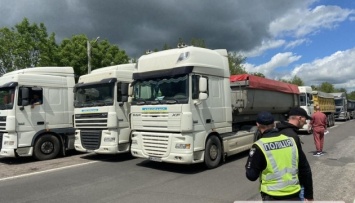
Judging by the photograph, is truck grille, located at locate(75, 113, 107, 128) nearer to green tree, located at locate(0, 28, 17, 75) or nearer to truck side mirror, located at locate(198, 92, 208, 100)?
truck side mirror, located at locate(198, 92, 208, 100)

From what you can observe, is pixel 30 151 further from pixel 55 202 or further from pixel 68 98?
pixel 55 202

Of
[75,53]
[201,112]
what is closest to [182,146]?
[201,112]

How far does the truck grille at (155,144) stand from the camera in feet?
27.5

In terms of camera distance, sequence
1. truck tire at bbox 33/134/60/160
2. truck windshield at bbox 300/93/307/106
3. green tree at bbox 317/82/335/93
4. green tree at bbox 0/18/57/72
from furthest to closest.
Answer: green tree at bbox 317/82/335/93, green tree at bbox 0/18/57/72, truck windshield at bbox 300/93/307/106, truck tire at bbox 33/134/60/160

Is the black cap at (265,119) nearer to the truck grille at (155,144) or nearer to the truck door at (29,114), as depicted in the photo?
the truck grille at (155,144)

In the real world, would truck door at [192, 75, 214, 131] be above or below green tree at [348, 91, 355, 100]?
below

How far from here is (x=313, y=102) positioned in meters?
21.6

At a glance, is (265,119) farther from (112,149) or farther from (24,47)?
(24,47)

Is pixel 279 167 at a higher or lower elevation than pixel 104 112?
lower

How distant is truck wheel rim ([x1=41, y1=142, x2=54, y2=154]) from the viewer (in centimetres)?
1113

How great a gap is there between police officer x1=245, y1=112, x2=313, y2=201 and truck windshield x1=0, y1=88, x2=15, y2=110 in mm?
9487

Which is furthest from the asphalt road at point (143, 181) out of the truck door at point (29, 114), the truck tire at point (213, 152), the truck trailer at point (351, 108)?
the truck trailer at point (351, 108)

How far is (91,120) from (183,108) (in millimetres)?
3798

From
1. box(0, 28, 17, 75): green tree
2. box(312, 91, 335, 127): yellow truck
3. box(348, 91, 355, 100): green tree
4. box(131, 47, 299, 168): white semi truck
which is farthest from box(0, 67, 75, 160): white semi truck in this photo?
box(348, 91, 355, 100): green tree
